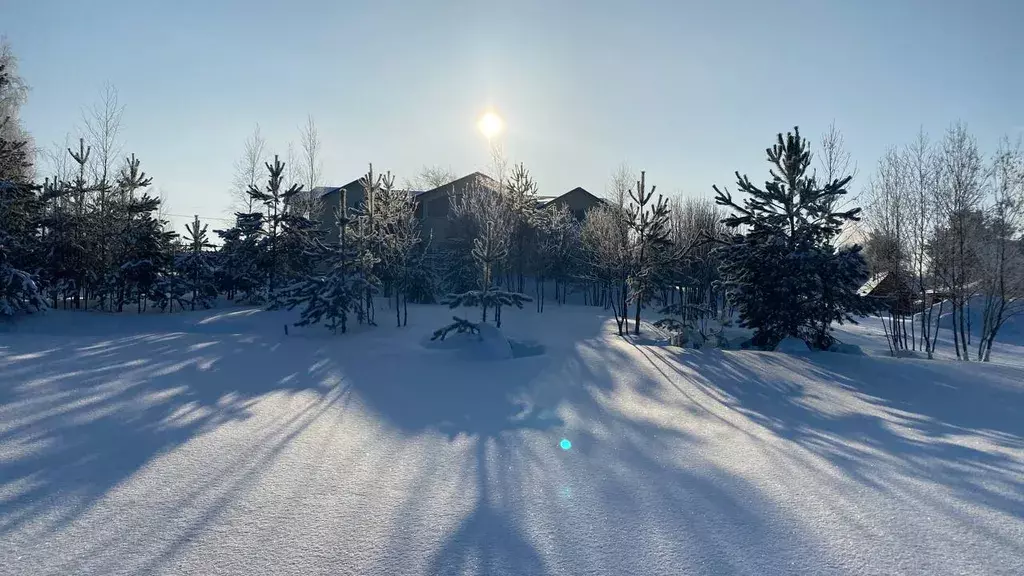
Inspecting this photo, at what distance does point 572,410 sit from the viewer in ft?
24.8

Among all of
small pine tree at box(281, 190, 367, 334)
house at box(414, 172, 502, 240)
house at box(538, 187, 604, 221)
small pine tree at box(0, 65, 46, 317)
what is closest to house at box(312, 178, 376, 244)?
house at box(414, 172, 502, 240)

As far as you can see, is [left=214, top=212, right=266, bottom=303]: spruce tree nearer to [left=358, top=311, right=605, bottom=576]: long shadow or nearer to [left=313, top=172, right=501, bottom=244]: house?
[left=313, top=172, right=501, bottom=244]: house

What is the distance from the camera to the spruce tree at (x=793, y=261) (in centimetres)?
1258

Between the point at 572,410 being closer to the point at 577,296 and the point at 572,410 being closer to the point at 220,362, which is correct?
the point at 220,362

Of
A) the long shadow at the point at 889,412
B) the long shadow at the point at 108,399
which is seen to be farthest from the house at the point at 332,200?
the long shadow at the point at 889,412

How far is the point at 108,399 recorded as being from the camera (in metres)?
7.17

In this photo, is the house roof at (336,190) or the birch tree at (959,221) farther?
the house roof at (336,190)

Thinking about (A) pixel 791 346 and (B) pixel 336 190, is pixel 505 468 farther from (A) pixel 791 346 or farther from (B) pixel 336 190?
(B) pixel 336 190

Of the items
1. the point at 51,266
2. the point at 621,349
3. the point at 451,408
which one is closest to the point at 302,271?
the point at 51,266

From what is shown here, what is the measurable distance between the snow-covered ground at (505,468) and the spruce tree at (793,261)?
8.79 feet

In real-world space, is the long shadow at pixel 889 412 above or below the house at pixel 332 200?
below

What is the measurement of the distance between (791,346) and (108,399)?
13.0 m

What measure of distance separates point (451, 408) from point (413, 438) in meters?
1.56

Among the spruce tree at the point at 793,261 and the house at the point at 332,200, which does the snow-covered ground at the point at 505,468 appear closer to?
the spruce tree at the point at 793,261
